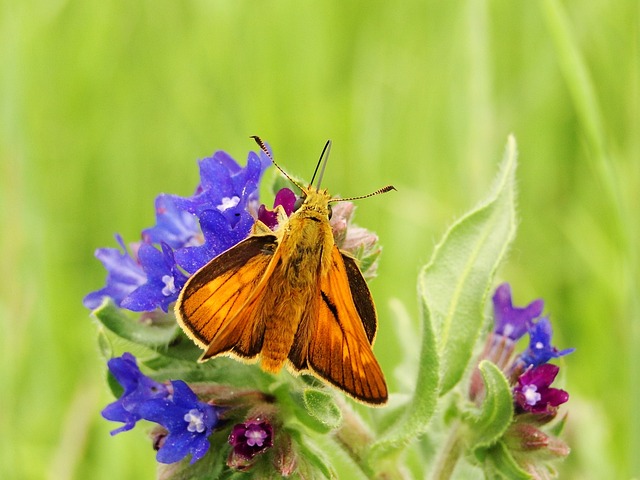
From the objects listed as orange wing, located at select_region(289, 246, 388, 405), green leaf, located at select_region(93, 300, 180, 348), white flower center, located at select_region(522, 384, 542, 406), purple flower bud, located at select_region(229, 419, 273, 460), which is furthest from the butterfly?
white flower center, located at select_region(522, 384, 542, 406)

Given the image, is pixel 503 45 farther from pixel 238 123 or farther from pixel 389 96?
pixel 238 123

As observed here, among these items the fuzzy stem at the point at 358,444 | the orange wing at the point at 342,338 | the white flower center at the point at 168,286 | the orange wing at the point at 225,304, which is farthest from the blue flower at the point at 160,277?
the fuzzy stem at the point at 358,444

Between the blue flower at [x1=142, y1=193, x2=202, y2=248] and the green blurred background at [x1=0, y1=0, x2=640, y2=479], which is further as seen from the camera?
the green blurred background at [x1=0, y1=0, x2=640, y2=479]

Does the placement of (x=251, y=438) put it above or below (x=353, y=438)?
above

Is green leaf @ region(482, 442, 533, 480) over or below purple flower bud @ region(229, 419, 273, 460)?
below

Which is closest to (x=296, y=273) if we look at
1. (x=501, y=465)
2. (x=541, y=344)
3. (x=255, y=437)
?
(x=255, y=437)

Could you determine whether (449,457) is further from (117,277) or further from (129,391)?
(117,277)

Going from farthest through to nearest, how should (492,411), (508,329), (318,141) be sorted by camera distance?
1. (318,141)
2. (508,329)
3. (492,411)

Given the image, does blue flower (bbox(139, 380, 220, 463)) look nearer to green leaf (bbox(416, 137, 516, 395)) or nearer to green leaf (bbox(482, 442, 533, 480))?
green leaf (bbox(416, 137, 516, 395))
